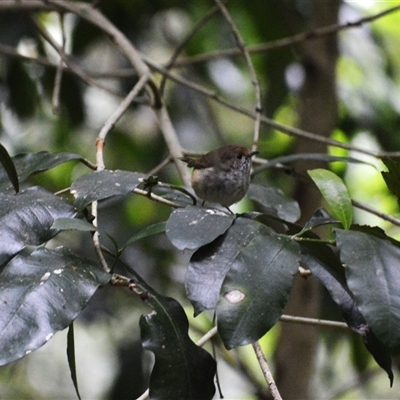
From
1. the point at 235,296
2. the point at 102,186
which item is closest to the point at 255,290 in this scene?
the point at 235,296

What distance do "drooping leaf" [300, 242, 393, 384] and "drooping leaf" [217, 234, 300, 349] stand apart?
0.11m

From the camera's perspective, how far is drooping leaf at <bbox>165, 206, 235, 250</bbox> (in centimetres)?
138

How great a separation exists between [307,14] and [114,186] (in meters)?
3.27

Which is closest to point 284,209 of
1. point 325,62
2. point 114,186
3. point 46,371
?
point 114,186

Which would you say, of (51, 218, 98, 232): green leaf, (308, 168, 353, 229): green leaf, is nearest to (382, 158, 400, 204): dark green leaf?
(308, 168, 353, 229): green leaf

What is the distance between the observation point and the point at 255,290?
129 cm

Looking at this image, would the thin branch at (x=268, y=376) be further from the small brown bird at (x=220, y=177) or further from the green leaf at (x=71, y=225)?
the small brown bird at (x=220, y=177)

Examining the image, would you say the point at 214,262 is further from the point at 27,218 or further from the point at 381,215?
the point at 381,215

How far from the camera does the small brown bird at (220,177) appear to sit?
2.60 m

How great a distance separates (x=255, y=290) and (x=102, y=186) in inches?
18.4

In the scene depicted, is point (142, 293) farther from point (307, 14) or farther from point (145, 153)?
point (307, 14)

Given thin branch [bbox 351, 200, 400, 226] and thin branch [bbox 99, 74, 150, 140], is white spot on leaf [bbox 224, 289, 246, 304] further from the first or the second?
thin branch [bbox 99, 74, 150, 140]

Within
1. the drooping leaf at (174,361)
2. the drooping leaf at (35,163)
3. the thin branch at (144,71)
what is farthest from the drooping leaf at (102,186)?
the thin branch at (144,71)

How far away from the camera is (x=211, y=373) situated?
139 centimetres
